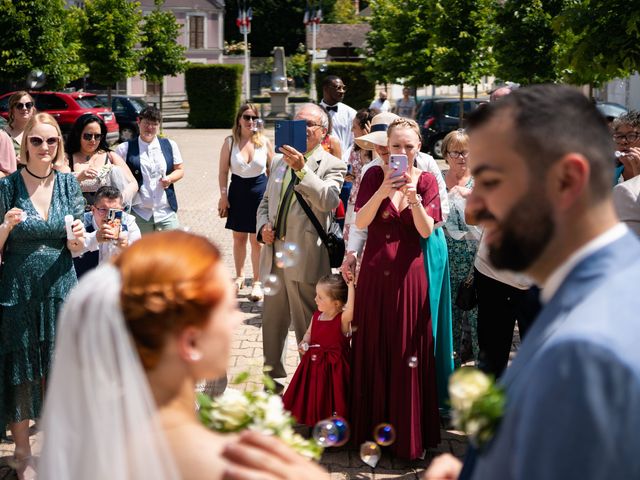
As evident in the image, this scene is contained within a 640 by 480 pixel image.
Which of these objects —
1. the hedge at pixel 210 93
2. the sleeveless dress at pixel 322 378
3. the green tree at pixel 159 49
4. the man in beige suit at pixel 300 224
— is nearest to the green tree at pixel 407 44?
the hedge at pixel 210 93

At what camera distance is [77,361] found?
7.13 ft

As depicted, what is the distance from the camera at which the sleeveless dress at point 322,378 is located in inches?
231

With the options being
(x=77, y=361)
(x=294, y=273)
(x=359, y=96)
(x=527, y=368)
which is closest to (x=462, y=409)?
(x=527, y=368)

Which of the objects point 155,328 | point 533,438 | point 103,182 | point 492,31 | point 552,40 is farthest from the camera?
point 492,31

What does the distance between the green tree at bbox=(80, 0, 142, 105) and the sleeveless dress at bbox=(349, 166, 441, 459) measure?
31.4 meters

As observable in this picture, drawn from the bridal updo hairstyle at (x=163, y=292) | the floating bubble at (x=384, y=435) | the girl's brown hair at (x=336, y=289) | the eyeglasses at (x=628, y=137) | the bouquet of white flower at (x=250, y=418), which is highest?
the eyeglasses at (x=628, y=137)

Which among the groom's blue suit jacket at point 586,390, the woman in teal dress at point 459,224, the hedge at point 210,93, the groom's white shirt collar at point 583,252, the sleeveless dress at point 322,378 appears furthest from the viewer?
the hedge at point 210,93

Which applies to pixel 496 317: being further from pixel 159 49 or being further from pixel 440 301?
pixel 159 49

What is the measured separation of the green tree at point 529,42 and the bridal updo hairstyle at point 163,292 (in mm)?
17882

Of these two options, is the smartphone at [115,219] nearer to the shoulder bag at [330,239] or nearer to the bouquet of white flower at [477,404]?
the shoulder bag at [330,239]

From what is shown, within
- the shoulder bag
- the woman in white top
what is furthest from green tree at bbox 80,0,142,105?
the shoulder bag

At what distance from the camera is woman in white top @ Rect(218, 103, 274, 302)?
9406mm

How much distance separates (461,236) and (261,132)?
3394 millimetres

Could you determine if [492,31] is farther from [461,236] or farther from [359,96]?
[359,96]
